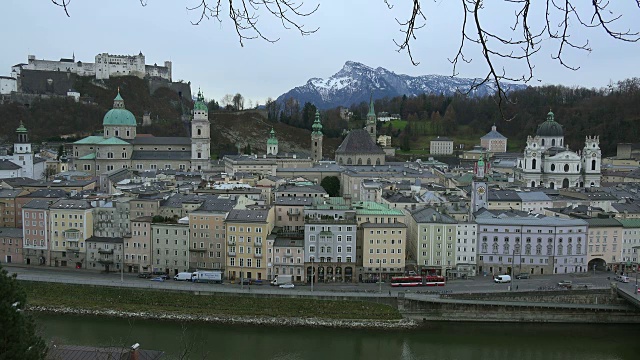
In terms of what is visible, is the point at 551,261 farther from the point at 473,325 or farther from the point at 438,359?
the point at 438,359

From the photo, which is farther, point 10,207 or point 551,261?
point 10,207

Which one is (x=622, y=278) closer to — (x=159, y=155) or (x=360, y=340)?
(x=360, y=340)

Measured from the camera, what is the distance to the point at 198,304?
609 inches

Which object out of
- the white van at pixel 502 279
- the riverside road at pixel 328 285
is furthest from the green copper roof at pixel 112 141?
the white van at pixel 502 279

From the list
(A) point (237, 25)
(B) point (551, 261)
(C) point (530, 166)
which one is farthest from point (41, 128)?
(A) point (237, 25)

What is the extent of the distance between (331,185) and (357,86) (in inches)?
4100

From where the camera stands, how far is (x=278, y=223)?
19.8 meters

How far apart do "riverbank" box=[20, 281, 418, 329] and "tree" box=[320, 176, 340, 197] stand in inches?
561

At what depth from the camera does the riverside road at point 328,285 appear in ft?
52.6

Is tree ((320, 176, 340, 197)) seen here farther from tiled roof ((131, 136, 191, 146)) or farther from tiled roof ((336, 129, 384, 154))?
tiled roof ((131, 136, 191, 146))

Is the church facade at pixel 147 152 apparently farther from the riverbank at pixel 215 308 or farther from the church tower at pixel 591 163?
the church tower at pixel 591 163

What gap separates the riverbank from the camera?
48.5 ft

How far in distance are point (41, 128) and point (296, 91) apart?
3500 inches

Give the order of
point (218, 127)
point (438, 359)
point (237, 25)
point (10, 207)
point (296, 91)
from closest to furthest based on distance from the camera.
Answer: point (237, 25) < point (438, 359) < point (10, 207) < point (218, 127) < point (296, 91)
